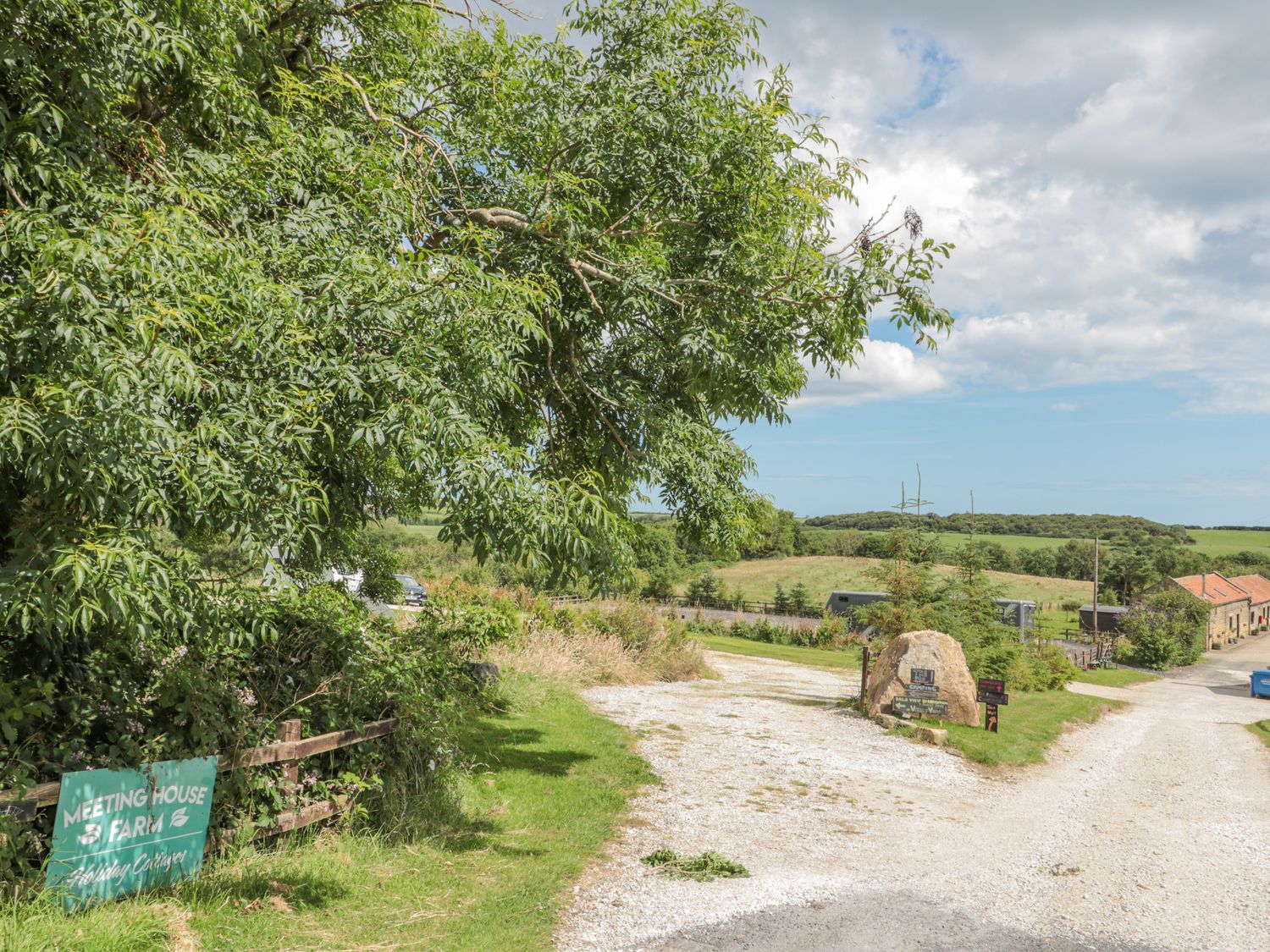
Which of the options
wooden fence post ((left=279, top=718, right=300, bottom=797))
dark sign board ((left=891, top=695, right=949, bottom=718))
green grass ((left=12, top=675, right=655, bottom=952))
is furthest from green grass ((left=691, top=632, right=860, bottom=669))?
wooden fence post ((left=279, top=718, right=300, bottom=797))

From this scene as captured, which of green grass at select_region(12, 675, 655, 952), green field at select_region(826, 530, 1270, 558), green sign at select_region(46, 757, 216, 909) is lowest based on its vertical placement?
green grass at select_region(12, 675, 655, 952)

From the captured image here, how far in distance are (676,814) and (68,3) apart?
26.1 feet

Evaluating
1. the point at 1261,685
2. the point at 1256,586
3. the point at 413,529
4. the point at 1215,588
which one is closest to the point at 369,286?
the point at 1261,685

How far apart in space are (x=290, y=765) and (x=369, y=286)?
345cm

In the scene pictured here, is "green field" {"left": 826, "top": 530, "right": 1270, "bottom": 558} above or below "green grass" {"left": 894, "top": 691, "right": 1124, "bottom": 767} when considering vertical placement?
above

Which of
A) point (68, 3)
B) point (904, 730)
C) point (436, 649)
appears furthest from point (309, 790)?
point (904, 730)

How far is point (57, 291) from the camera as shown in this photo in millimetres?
3746

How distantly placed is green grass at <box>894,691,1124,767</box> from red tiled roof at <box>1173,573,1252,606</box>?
40.1 m

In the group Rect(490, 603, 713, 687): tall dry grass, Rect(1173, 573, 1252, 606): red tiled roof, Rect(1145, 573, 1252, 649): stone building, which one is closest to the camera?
Rect(490, 603, 713, 687): tall dry grass

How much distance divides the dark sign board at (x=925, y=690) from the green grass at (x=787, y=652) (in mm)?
13269

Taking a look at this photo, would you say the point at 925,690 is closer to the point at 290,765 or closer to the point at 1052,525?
the point at 290,765

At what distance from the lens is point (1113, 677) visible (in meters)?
33.4

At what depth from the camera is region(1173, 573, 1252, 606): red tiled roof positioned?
180 ft

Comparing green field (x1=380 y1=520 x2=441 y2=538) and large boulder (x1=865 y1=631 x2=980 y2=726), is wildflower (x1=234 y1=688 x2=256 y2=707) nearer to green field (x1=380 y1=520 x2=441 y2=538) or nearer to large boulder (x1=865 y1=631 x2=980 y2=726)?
large boulder (x1=865 y1=631 x2=980 y2=726)
